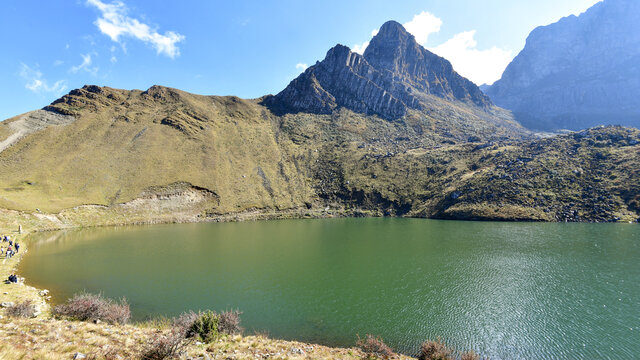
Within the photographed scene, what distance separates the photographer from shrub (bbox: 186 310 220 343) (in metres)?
A: 15.7

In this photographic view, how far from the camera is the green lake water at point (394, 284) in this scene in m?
20.3

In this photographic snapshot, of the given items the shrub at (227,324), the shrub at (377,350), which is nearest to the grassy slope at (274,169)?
the shrub at (227,324)

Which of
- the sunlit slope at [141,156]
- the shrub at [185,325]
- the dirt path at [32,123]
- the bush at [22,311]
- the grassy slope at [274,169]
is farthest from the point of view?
the dirt path at [32,123]

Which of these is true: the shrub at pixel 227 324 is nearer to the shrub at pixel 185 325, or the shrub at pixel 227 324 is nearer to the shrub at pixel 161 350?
the shrub at pixel 185 325

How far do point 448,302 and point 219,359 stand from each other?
2131cm

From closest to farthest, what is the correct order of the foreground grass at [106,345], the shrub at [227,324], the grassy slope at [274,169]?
1. the foreground grass at [106,345]
2. the shrub at [227,324]
3. the grassy slope at [274,169]

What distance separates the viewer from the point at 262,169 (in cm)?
11919

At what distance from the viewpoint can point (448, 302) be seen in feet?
84.3

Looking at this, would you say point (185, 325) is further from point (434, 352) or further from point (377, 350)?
point (434, 352)

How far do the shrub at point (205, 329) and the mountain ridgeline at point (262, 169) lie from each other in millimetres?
72060

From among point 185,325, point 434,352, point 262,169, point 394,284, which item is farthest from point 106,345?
point 262,169

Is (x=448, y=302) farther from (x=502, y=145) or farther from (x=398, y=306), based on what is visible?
(x=502, y=145)

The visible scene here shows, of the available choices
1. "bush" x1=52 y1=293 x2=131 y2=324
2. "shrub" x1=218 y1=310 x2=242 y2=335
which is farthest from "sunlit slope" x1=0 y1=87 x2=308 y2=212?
"shrub" x1=218 y1=310 x2=242 y2=335

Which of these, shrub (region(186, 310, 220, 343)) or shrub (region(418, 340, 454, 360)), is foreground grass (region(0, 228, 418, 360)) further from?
shrub (region(418, 340, 454, 360))
